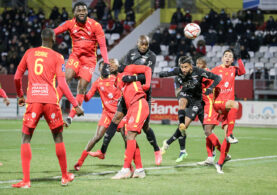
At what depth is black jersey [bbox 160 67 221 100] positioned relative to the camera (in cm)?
1049

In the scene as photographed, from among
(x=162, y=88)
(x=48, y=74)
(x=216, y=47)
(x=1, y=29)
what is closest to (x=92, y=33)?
(x=48, y=74)

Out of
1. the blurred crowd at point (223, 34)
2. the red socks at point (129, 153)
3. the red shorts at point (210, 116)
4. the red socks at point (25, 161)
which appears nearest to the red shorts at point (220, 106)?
the red shorts at point (210, 116)

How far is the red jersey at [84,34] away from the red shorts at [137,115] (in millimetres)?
2180

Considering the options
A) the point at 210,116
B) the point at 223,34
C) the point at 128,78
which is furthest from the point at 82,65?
the point at 223,34

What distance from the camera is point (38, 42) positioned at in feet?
106

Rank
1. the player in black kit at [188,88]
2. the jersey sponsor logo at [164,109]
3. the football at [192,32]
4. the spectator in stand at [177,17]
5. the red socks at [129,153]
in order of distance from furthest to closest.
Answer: the spectator in stand at [177,17], the jersey sponsor logo at [164,109], the football at [192,32], the player in black kit at [188,88], the red socks at [129,153]

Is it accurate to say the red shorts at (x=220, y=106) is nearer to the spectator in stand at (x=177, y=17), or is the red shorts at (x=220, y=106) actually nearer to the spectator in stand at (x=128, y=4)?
the spectator in stand at (x=177, y=17)

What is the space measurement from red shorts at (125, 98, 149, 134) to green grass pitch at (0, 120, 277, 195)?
A: 90 cm

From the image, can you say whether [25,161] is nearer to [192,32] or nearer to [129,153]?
[129,153]

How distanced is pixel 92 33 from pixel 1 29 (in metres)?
25.3

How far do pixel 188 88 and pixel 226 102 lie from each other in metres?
0.99

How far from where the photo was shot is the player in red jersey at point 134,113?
8992 millimetres

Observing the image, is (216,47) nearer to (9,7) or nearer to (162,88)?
(162,88)

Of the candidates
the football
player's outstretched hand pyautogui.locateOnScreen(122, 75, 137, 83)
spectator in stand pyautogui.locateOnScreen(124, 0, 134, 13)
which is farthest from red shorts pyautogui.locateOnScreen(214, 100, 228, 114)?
spectator in stand pyautogui.locateOnScreen(124, 0, 134, 13)
